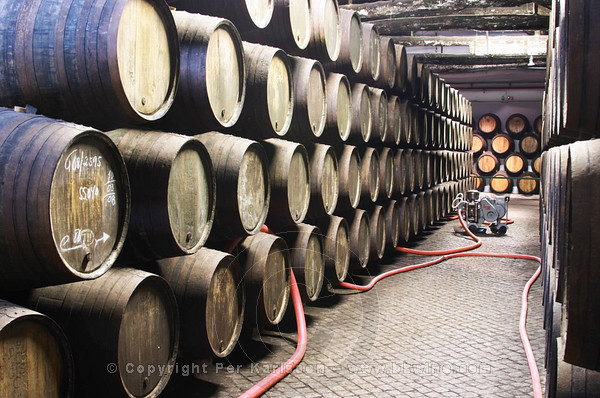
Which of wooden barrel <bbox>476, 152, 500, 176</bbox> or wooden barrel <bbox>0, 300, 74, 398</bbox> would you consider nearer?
wooden barrel <bbox>0, 300, 74, 398</bbox>

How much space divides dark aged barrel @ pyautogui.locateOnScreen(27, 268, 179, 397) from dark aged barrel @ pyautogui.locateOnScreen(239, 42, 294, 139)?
175 centimetres

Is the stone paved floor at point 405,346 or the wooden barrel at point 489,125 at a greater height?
the wooden barrel at point 489,125

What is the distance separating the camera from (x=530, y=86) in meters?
18.5

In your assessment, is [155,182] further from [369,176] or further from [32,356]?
[369,176]

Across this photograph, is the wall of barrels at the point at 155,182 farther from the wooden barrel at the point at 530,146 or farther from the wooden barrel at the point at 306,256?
the wooden barrel at the point at 530,146

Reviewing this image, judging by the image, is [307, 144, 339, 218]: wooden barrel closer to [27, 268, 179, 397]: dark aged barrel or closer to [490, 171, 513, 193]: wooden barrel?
[27, 268, 179, 397]: dark aged barrel

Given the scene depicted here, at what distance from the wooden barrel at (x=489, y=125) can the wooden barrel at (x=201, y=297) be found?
672 inches

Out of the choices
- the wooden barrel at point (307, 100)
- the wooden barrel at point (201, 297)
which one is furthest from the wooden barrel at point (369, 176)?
the wooden barrel at point (201, 297)

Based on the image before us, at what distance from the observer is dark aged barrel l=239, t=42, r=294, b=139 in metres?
4.24

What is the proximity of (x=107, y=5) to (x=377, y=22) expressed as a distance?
28.0 ft

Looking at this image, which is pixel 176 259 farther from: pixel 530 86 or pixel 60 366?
pixel 530 86

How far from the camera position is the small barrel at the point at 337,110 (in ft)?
18.1

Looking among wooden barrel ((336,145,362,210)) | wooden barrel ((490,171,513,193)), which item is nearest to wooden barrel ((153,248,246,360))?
wooden barrel ((336,145,362,210))

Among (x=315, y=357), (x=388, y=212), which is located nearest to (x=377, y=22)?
(x=388, y=212)
